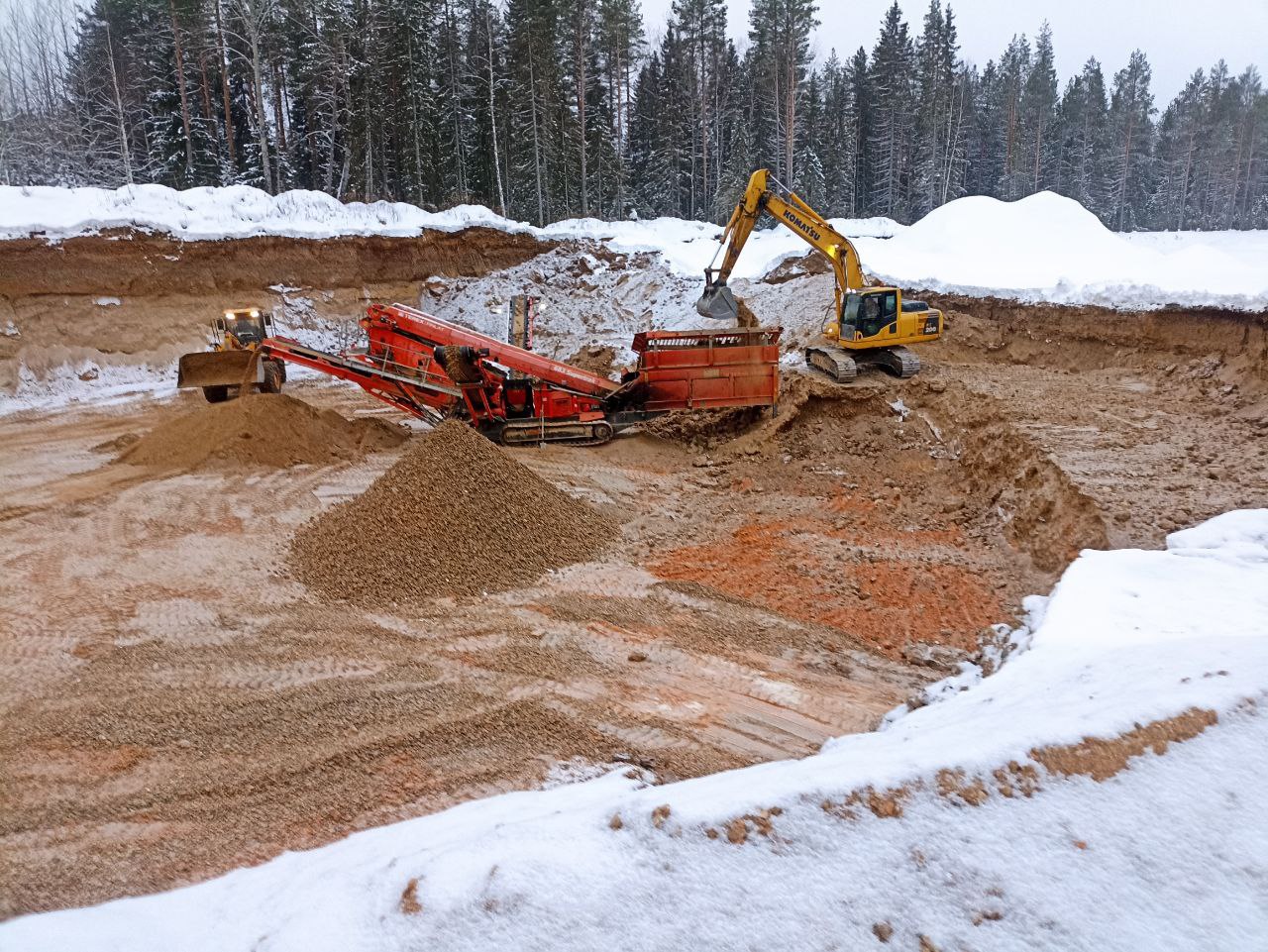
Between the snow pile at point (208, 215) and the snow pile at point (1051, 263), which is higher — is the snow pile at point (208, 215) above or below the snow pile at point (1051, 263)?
above

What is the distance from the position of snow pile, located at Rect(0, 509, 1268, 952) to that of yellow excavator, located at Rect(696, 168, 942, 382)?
419 inches

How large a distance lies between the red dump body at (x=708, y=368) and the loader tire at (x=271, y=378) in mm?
5684

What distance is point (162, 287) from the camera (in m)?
17.1

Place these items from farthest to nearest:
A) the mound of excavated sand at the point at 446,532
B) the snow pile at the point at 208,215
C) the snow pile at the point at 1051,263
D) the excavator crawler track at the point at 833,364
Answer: the snow pile at the point at 208,215 → the snow pile at the point at 1051,263 → the excavator crawler track at the point at 833,364 → the mound of excavated sand at the point at 446,532

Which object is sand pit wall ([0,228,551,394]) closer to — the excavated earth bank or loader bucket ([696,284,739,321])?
the excavated earth bank

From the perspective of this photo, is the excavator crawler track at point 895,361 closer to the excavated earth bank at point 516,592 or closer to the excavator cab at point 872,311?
the excavator cab at point 872,311

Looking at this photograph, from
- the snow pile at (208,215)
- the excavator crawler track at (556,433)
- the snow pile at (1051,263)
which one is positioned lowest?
the excavator crawler track at (556,433)

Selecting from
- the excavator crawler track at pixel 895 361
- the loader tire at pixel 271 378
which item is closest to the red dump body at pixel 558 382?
the loader tire at pixel 271 378

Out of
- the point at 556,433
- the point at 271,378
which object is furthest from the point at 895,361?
the point at 271,378

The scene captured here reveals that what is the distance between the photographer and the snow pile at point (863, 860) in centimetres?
220

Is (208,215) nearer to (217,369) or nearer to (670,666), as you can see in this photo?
(217,369)

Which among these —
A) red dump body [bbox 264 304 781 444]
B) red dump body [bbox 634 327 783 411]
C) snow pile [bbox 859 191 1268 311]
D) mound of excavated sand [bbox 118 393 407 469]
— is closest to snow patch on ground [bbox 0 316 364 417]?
mound of excavated sand [bbox 118 393 407 469]

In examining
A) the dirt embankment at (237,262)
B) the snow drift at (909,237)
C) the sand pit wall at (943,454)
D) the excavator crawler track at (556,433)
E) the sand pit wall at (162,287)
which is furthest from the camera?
the dirt embankment at (237,262)

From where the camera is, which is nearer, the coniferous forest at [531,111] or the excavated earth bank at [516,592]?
the excavated earth bank at [516,592]
